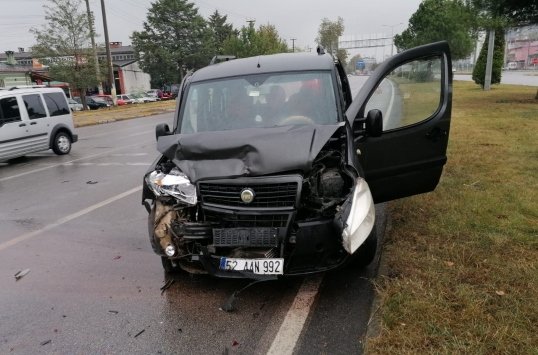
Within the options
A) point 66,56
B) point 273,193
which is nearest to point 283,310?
point 273,193

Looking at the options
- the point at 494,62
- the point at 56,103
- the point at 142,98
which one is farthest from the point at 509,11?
the point at 142,98

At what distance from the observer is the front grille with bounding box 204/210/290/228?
3379 millimetres

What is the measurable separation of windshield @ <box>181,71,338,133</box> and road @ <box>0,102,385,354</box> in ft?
4.89

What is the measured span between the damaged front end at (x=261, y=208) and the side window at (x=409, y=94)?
1.30 meters

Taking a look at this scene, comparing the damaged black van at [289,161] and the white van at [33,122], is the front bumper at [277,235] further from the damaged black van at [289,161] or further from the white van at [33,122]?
the white van at [33,122]

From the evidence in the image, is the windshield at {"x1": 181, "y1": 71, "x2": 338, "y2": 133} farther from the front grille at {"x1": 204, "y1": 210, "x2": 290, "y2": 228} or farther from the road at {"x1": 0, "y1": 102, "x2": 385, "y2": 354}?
the road at {"x1": 0, "y1": 102, "x2": 385, "y2": 354}

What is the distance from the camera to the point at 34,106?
12086mm

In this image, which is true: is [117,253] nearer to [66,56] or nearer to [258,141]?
[258,141]

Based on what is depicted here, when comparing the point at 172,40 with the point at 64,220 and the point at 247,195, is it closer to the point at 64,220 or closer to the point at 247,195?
the point at 64,220

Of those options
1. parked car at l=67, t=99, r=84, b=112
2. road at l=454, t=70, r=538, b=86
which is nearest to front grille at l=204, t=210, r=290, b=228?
road at l=454, t=70, r=538, b=86

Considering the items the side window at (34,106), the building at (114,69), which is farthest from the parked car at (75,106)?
the side window at (34,106)

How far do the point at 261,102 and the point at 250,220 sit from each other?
1.65 metres

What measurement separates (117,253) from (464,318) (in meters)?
3.48

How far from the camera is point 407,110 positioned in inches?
196
